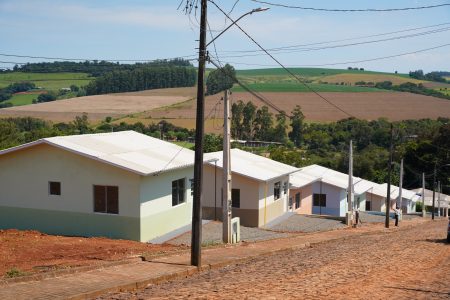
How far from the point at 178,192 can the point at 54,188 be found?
17.8 ft

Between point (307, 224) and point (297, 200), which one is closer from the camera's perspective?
point (307, 224)

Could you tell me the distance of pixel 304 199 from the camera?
47750mm

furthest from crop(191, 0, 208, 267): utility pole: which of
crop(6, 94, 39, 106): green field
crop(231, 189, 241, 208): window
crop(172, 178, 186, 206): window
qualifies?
crop(6, 94, 39, 106): green field

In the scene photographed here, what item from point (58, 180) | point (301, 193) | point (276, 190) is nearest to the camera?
point (58, 180)

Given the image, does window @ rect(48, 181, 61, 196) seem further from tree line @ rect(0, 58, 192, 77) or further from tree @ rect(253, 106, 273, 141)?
tree @ rect(253, 106, 273, 141)

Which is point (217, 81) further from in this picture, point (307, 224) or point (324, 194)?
point (324, 194)

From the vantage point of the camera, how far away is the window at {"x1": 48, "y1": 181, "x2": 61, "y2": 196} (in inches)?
912

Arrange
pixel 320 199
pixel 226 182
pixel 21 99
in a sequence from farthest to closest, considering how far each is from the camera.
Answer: pixel 21 99 → pixel 320 199 → pixel 226 182

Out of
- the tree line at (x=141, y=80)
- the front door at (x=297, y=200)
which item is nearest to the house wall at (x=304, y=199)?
the front door at (x=297, y=200)

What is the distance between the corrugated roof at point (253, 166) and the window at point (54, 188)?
10.1 metres

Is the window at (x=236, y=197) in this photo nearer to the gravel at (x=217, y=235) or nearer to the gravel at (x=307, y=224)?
the gravel at (x=217, y=235)

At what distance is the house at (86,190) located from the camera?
22078mm

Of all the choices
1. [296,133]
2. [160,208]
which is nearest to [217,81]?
[160,208]

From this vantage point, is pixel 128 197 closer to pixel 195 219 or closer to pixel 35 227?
pixel 35 227
